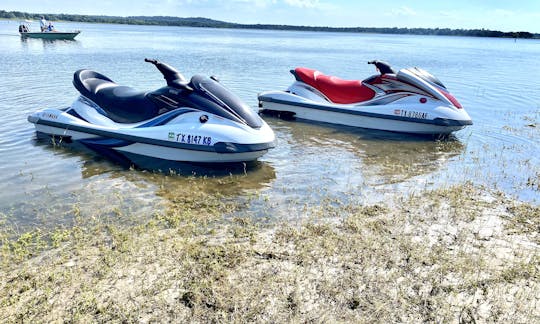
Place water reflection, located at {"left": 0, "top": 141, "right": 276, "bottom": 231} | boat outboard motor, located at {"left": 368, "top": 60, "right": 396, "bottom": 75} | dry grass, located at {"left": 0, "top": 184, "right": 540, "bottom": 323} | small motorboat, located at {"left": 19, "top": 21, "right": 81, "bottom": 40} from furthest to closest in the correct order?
small motorboat, located at {"left": 19, "top": 21, "right": 81, "bottom": 40}, boat outboard motor, located at {"left": 368, "top": 60, "right": 396, "bottom": 75}, water reflection, located at {"left": 0, "top": 141, "right": 276, "bottom": 231}, dry grass, located at {"left": 0, "top": 184, "right": 540, "bottom": 323}

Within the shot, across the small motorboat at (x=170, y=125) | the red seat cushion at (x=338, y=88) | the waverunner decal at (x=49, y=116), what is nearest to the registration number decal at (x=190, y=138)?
the small motorboat at (x=170, y=125)

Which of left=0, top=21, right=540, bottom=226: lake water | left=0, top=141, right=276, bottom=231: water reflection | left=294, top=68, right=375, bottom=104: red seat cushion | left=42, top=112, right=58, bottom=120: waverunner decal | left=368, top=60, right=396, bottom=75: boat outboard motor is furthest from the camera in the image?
left=294, top=68, right=375, bottom=104: red seat cushion

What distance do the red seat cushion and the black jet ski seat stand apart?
15.4 feet

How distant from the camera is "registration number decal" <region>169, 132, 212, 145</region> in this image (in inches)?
273

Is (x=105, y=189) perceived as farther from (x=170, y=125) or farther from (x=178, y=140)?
(x=170, y=125)

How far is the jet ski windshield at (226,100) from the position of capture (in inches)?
281

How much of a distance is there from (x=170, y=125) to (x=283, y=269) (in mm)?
4065

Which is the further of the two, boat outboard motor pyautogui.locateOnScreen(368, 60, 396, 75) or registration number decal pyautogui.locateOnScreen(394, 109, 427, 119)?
boat outboard motor pyautogui.locateOnScreen(368, 60, 396, 75)

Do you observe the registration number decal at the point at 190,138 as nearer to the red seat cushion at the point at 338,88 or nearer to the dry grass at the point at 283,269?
the dry grass at the point at 283,269

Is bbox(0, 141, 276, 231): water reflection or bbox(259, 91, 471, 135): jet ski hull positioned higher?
bbox(259, 91, 471, 135): jet ski hull

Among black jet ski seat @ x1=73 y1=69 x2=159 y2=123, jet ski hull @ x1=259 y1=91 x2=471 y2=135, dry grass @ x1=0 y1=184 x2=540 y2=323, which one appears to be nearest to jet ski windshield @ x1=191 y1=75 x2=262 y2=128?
black jet ski seat @ x1=73 y1=69 x2=159 y2=123

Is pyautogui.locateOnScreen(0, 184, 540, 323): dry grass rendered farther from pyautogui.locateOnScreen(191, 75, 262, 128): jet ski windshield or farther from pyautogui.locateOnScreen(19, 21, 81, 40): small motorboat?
pyautogui.locateOnScreen(19, 21, 81, 40): small motorboat

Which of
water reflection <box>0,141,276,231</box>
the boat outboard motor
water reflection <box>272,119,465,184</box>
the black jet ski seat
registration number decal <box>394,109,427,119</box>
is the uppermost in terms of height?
the boat outboard motor

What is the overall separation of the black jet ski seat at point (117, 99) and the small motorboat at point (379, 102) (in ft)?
14.0
